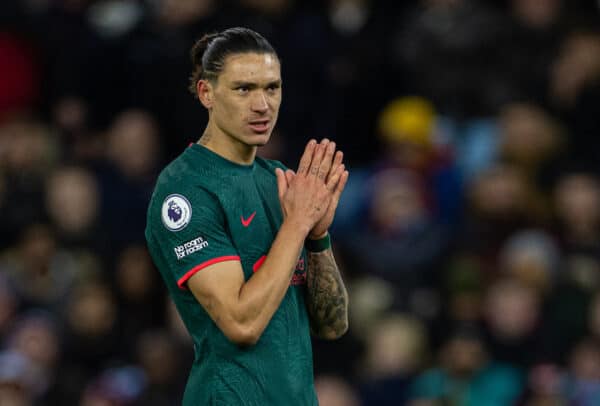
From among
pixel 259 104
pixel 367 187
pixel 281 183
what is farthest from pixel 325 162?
pixel 367 187

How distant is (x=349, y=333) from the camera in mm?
9062

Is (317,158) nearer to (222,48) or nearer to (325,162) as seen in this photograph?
(325,162)

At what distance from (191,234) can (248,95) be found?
1.58 ft

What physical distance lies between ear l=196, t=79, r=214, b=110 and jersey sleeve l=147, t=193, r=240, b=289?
326 mm

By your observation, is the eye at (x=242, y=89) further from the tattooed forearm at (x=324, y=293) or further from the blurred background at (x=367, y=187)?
the blurred background at (x=367, y=187)

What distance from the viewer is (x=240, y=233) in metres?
4.28

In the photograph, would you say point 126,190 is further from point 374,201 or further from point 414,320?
point 414,320

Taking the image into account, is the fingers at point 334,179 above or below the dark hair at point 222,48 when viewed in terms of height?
below

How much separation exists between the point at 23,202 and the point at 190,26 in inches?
77.5

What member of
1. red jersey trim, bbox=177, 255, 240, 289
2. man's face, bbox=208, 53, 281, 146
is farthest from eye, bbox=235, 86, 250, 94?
red jersey trim, bbox=177, 255, 240, 289

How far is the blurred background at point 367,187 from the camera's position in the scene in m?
8.66

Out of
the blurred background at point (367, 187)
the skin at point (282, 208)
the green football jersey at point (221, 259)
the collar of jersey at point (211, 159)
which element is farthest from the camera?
the blurred background at point (367, 187)

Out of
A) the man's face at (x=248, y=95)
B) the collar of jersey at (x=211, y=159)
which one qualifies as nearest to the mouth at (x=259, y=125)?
the man's face at (x=248, y=95)

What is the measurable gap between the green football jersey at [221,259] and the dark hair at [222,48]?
26 cm
